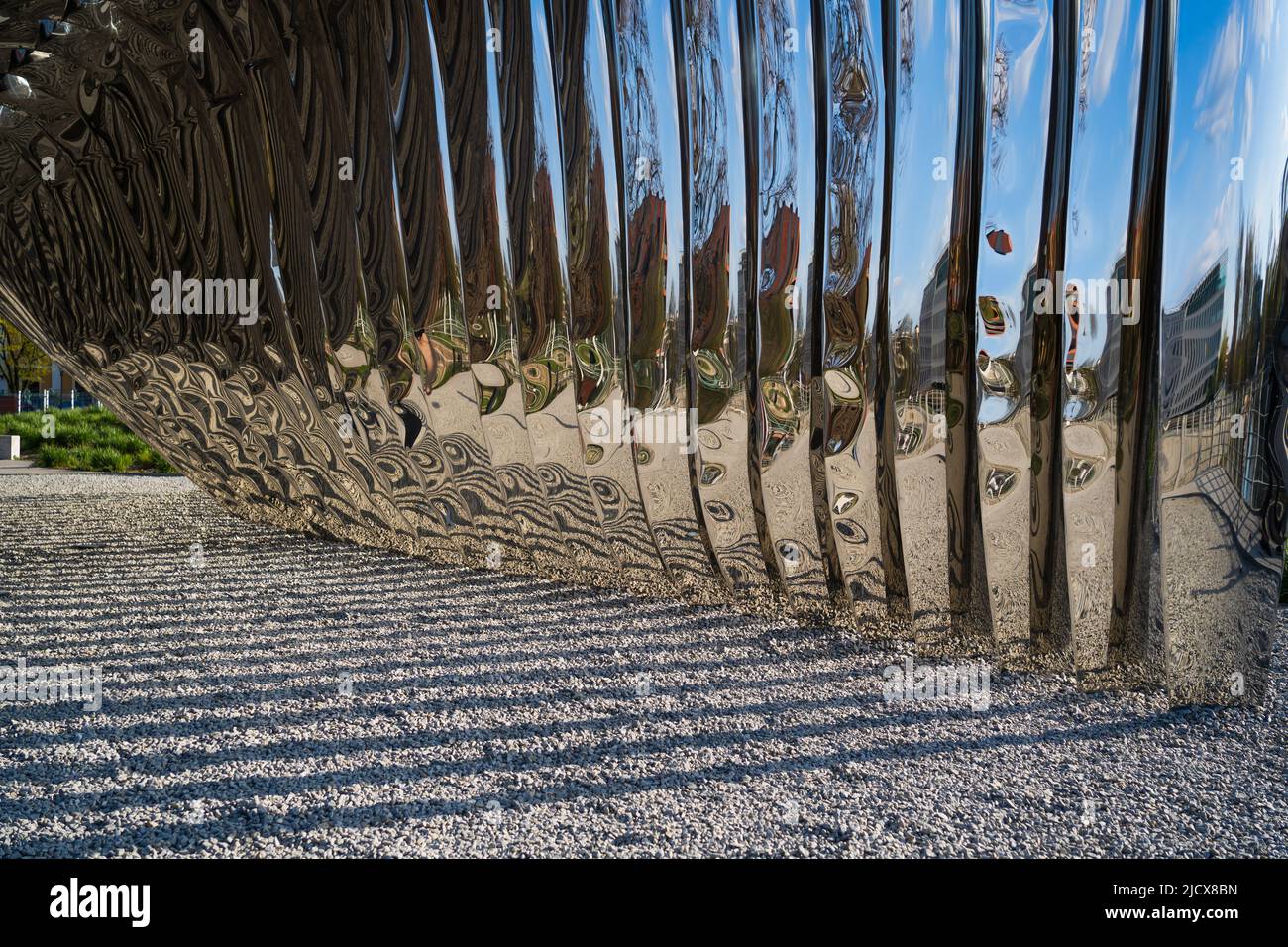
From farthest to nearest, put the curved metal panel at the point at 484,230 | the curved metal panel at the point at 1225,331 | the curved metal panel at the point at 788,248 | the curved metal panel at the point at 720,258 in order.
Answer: the curved metal panel at the point at 484,230 → the curved metal panel at the point at 720,258 → the curved metal panel at the point at 788,248 → the curved metal panel at the point at 1225,331

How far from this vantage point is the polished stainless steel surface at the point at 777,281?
403cm

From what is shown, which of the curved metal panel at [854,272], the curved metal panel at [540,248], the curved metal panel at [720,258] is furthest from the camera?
the curved metal panel at [540,248]

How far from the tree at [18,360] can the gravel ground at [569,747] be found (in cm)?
2436

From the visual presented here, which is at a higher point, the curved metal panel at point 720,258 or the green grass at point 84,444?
the curved metal panel at point 720,258

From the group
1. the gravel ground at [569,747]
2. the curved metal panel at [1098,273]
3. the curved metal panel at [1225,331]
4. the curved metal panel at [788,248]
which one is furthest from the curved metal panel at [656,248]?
the curved metal panel at [1225,331]

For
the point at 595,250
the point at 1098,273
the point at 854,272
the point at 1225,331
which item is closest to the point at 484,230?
the point at 595,250

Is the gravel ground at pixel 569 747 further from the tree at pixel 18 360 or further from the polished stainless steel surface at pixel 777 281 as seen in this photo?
the tree at pixel 18 360

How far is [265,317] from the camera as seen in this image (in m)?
7.47

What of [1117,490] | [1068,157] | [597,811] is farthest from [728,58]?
[597,811]

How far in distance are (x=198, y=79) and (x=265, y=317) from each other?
70.3 inches

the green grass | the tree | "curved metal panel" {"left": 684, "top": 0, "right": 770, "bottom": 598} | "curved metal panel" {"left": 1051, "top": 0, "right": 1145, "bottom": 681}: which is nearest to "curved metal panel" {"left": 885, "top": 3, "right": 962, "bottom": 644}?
"curved metal panel" {"left": 1051, "top": 0, "right": 1145, "bottom": 681}

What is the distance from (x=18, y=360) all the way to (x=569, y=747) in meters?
30.2
